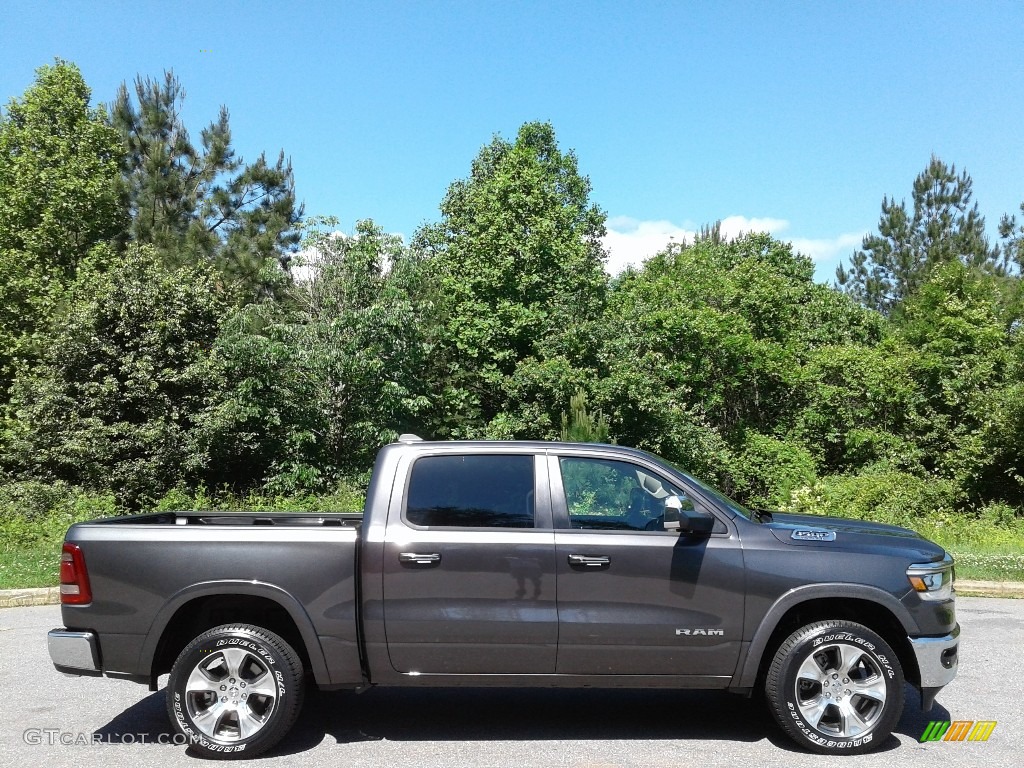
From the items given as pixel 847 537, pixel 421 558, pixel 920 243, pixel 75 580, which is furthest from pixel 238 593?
pixel 920 243

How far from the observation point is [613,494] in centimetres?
556

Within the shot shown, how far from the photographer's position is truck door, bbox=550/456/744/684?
5203 millimetres

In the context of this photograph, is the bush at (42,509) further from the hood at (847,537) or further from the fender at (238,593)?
the hood at (847,537)

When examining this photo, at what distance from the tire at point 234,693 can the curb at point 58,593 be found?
7026mm

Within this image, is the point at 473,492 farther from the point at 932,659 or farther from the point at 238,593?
the point at 932,659

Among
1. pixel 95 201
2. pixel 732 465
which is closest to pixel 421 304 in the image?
pixel 732 465

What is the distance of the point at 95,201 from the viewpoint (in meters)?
31.6

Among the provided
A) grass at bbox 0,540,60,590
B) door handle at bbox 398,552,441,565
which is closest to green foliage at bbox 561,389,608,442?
grass at bbox 0,540,60,590

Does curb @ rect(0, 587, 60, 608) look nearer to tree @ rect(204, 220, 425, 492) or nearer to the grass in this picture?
the grass

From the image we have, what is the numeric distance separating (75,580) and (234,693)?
3.95 feet

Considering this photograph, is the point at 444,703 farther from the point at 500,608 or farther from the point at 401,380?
the point at 401,380

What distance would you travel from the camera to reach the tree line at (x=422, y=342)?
2300 centimetres

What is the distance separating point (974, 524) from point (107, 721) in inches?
801

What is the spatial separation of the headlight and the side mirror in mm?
1248
